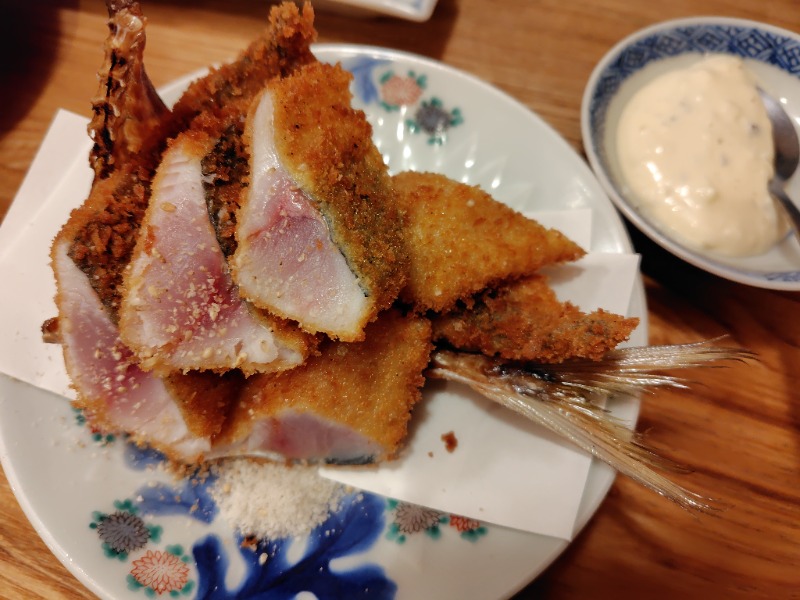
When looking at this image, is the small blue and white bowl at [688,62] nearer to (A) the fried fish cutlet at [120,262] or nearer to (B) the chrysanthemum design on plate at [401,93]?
(B) the chrysanthemum design on plate at [401,93]

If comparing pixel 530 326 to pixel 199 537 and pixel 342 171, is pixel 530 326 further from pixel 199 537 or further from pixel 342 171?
pixel 199 537

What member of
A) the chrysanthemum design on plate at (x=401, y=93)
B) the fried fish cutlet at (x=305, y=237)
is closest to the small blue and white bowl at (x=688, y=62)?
the chrysanthemum design on plate at (x=401, y=93)

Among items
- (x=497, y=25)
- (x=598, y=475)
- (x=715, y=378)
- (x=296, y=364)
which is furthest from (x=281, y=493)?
(x=497, y=25)

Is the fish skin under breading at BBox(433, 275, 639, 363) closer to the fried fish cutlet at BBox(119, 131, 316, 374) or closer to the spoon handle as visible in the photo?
the fried fish cutlet at BBox(119, 131, 316, 374)

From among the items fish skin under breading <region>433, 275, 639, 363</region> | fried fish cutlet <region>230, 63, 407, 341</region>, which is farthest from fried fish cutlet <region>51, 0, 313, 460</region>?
fish skin under breading <region>433, 275, 639, 363</region>

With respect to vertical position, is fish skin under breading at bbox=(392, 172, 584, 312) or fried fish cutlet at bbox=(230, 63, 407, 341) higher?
fried fish cutlet at bbox=(230, 63, 407, 341)

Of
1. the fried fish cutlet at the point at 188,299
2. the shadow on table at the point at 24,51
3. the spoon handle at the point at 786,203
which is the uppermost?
the shadow on table at the point at 24,51
